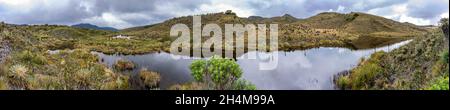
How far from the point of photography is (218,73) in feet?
67.7

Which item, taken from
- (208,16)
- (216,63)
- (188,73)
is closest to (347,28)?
→ (208,16)

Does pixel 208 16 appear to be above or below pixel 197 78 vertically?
above

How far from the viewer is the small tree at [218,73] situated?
20.5 meters

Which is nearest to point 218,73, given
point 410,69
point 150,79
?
point 150,79

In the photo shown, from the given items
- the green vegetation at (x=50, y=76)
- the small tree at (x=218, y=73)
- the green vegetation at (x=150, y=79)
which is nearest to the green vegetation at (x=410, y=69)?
the small tree at (x=218, y=73)

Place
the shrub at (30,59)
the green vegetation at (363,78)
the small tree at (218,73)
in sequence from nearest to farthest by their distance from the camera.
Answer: the small tree at (218,73) → the green vegetation at (363,78) → the shrub at (30,59)


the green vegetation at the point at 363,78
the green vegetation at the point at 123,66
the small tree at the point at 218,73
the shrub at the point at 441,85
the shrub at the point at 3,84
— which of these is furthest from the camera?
the green vegetation at the point at 123,66

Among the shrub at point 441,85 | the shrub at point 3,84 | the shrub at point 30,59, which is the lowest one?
the shrub at point 3,84

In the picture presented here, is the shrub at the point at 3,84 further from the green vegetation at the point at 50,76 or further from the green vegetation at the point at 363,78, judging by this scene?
the green vegetation at the point at 363,78

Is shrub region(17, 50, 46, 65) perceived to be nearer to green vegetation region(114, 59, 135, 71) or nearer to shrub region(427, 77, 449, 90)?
green vegetation region(114, 59, 135, 71)

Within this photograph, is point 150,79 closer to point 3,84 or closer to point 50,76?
point 50,76
